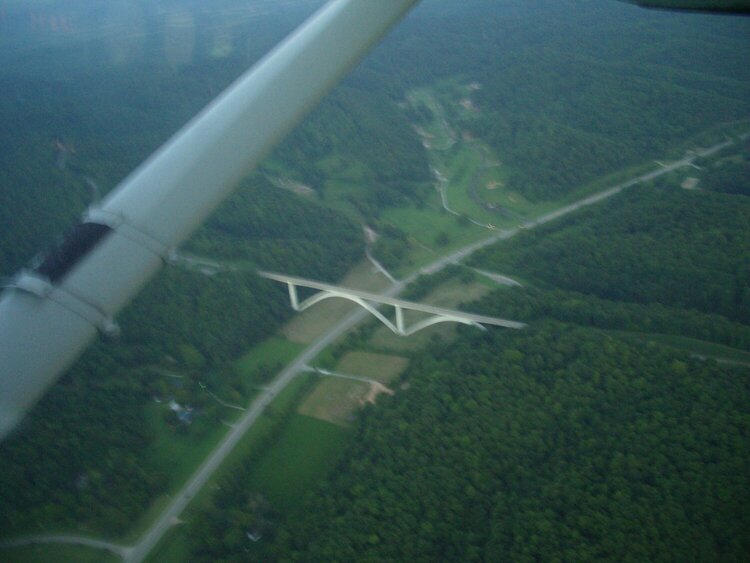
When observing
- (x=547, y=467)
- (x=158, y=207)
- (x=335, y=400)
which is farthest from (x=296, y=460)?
(x=158, y=207)

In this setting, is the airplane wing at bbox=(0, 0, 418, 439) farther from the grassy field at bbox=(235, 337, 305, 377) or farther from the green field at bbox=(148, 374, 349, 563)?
the grassy field at bbox=(235, 337, 305, 377)

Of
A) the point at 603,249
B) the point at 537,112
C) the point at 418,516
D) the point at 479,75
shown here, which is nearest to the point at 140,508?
the point at 418,516

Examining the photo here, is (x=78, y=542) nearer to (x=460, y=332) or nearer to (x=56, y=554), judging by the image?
(x=56, y=554)

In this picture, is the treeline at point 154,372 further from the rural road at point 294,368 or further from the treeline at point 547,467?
the treeline at point 547,467

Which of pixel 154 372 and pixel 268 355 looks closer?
pixel 154 372

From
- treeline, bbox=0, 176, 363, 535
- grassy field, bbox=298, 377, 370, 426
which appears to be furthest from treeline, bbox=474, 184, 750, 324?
grassy field, bbox=298, 377, 370, 426

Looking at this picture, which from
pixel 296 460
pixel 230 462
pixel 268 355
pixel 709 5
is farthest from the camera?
pixel 268 355

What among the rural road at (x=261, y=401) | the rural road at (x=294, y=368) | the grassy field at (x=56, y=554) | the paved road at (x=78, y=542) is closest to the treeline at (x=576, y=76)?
the rural road at (x=294, y=368)
